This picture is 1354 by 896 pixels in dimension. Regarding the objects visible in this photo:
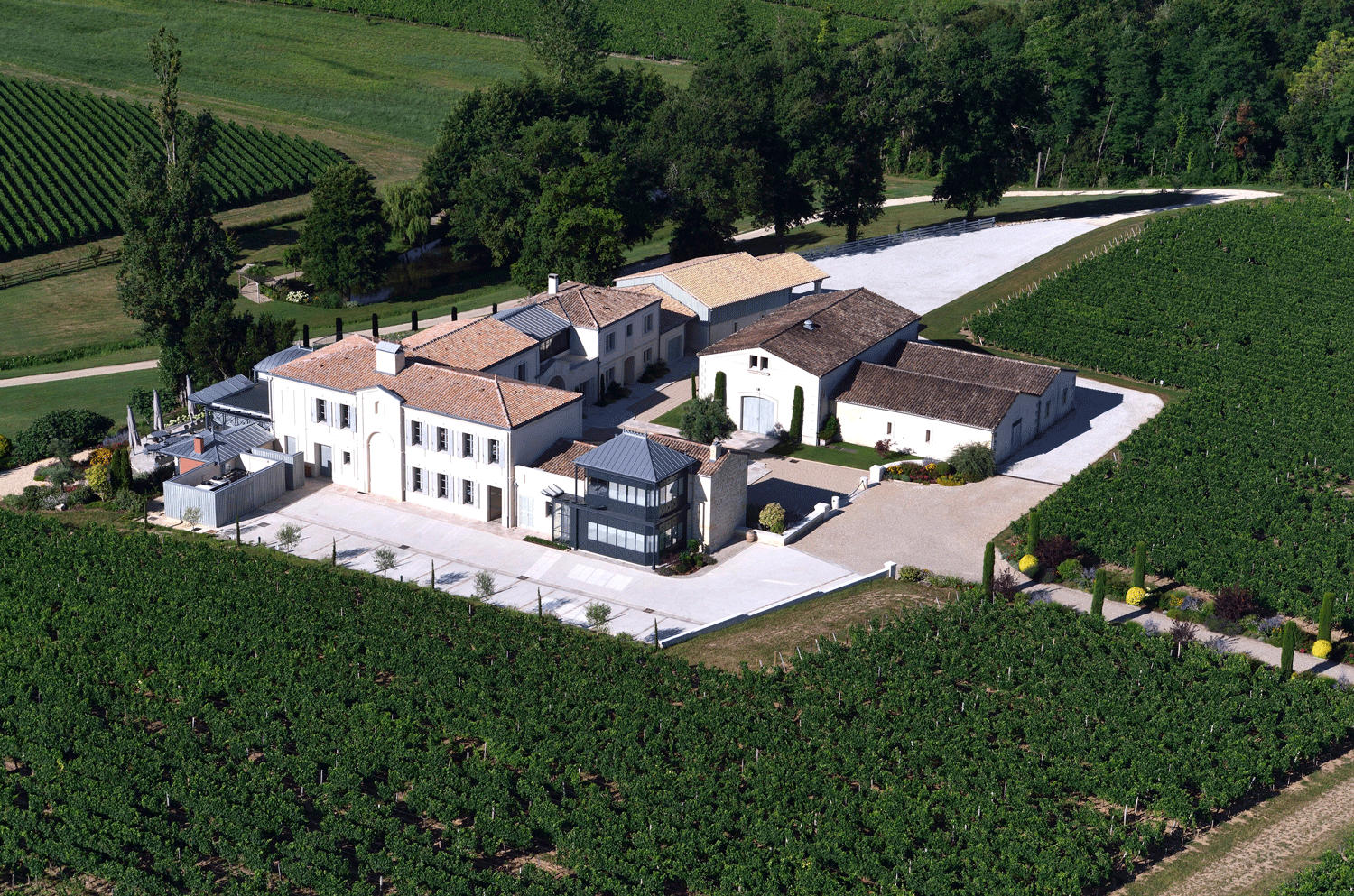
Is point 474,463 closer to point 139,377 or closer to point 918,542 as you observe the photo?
point 918,542

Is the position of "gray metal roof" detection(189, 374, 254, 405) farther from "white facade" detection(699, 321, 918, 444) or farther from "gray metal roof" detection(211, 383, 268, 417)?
"white facade" detection(699, 321, 918, 444)

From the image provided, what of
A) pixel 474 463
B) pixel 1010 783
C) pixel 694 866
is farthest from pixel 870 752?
pixel 474 463

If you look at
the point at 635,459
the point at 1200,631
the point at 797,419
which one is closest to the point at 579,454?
the point at 635,459

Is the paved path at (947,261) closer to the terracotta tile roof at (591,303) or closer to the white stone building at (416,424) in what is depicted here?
the terracotta tile roof at (591,303)

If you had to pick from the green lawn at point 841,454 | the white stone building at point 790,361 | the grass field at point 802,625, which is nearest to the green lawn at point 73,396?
the white stone building at point 790,361

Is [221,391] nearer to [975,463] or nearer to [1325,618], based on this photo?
[975,463]
